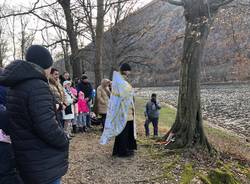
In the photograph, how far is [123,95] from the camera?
7621 millimetres

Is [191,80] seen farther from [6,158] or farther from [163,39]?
[163,39]

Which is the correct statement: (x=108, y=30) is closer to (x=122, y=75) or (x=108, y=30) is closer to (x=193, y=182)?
(x=122, y=75)

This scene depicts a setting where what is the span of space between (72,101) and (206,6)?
451 centimetres

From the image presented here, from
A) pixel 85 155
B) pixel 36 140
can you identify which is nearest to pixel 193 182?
pixel 85 155

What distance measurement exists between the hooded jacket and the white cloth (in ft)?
13.1

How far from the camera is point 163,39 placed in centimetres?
2409

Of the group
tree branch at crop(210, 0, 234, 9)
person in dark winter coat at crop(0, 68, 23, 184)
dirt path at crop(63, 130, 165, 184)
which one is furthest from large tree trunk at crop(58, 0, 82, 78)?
person in dark winter coat at crop(0, 68, 23, 184)

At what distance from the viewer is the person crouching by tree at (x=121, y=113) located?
755 centimetres

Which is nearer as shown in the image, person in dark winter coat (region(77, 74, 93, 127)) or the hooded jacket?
the hooded jacket

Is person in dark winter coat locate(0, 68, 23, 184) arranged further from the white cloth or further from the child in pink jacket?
the child in pink jacket

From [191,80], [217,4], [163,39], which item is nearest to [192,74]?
[191,80]

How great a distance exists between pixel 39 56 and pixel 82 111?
25.8 ft

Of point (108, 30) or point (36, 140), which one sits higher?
point (108, 30)

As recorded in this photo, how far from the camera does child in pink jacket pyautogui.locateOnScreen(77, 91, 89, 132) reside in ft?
37.3
